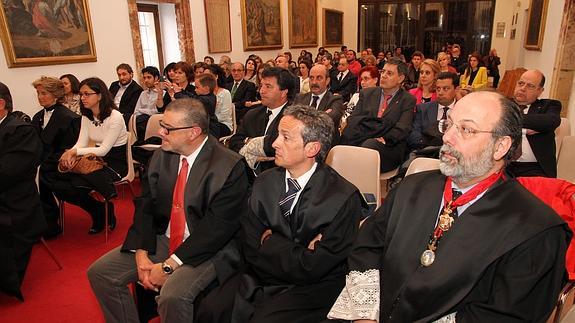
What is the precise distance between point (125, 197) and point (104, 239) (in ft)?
4.31

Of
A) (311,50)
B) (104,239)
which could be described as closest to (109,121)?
(104,239)

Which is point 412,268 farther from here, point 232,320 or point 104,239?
point 104,239

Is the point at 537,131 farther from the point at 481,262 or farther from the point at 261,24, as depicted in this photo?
the point at 261,24

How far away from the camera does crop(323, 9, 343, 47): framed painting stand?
17.4 m

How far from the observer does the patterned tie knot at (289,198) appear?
7.63 ft

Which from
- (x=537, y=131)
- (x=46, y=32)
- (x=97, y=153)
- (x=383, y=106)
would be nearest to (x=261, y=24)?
(x=46, y=32)

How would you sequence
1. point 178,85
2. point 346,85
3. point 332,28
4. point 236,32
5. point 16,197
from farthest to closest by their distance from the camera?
point 332,28, point 236,32, point 346,85, point 178,85, point 16,197

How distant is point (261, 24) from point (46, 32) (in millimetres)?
7248

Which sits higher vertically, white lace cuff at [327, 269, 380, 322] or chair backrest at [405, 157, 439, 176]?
chair backrest at [405, 157, 439, 176]

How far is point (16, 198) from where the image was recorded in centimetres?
346

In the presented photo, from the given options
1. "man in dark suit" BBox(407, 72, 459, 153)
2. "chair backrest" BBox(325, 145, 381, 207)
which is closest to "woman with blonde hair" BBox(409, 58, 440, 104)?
"man in dark suit" BBox(407, 72, 459, 153)

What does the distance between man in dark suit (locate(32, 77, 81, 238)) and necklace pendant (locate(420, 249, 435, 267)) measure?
161 inches

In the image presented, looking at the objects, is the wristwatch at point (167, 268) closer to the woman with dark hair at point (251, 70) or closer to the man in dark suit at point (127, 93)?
the man in dark suit at point (127, 93)

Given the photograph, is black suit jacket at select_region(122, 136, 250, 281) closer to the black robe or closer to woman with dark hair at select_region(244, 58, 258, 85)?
the black robe
